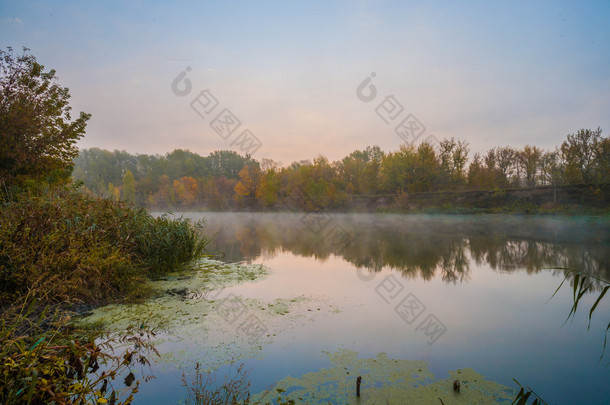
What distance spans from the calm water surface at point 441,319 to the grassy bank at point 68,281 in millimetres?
600

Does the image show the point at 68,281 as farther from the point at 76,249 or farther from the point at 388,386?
the point at 388,386

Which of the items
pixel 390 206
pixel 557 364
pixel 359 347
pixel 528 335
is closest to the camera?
pixel 557 364

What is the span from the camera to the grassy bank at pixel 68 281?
244cm

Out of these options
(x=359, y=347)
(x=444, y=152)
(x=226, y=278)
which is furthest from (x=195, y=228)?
(x=444, y=152)

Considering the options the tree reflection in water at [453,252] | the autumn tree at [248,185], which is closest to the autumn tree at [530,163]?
the tree reflection in water at [453,252]

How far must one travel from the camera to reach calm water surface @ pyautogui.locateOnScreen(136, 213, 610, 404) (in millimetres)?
3355

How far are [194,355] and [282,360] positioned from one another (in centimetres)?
97

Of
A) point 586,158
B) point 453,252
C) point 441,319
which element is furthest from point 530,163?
point 441,319

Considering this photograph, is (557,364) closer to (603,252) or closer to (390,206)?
(603,252)

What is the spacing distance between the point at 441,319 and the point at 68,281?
5.32 metres

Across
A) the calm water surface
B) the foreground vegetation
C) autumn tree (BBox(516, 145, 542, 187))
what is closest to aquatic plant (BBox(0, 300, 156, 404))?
the foreground vegetation

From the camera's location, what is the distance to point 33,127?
27.9 feet

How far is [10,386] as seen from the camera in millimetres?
1872

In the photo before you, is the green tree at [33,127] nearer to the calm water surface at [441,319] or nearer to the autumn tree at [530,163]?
the calm water surface at [441,319]
